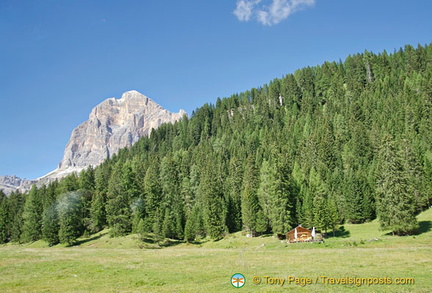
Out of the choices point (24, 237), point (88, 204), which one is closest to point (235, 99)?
point (88, 204)

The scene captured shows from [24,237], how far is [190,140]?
286 ft

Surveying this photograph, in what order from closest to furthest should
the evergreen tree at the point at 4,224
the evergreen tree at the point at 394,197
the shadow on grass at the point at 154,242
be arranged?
the evergreen tree at the point at 394,197 < the shadow on grass at the point at 154,242 < the evergreen tree at the point at 4,224

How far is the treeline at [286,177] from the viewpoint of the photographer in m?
66.8

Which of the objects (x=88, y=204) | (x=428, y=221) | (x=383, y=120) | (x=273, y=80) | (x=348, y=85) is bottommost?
(x=428, y=221)

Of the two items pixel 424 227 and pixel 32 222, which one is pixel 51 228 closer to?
pixel 32 222

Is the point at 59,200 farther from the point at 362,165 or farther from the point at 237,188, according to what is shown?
the point at 362,165

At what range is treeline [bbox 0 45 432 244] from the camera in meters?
66.8

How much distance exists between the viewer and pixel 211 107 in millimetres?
179875

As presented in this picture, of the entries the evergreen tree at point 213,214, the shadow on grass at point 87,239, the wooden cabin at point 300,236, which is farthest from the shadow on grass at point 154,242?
the wooden cabin at point 300,236

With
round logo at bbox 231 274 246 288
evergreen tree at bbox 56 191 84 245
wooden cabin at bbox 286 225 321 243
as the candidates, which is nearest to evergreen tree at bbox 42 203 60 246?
evergreen tree at bbox 56 191 84 245

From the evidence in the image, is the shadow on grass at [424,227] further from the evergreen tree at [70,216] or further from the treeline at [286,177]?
the evergreen tree at [70,216]

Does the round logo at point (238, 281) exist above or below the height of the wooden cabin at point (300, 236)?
above

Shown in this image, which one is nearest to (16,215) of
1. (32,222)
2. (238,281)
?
(32,222)

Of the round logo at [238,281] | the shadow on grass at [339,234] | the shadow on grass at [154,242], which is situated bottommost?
the shadow on grass at [339,234]
